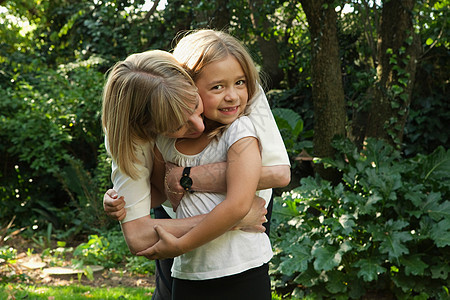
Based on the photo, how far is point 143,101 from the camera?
1565 mm

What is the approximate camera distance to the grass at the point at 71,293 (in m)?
3.80

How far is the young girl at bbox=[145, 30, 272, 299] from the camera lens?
1559mm

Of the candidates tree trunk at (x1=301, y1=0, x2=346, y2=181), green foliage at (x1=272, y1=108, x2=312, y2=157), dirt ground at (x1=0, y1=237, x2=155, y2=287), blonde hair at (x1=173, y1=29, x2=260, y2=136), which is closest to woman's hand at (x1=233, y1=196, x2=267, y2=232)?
blonde hair at (x1=173, y1=29, x2=260, y2=136)

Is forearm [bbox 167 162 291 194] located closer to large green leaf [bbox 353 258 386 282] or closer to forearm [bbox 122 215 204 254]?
forearm [bbox 122 215 204 254]

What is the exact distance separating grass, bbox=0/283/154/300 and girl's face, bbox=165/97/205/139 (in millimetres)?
2565

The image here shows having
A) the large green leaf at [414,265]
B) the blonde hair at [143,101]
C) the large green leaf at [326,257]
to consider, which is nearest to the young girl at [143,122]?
the blonde hair at [143,101]

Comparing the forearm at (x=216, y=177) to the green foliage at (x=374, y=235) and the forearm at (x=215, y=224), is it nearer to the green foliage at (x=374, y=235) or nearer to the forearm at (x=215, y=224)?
the forearm at (x=215, y=224)

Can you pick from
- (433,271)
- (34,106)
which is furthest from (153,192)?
(34,106)

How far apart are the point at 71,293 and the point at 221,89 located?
9.89 feet

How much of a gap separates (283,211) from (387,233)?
87 centimetres

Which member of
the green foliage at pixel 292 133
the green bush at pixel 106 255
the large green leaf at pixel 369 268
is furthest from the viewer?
the green foliage at pixel 292 133

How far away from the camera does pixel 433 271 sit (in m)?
3.65

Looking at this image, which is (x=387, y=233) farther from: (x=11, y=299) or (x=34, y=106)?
(x=34, y=106)

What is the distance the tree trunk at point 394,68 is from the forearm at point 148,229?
3.55 meters
